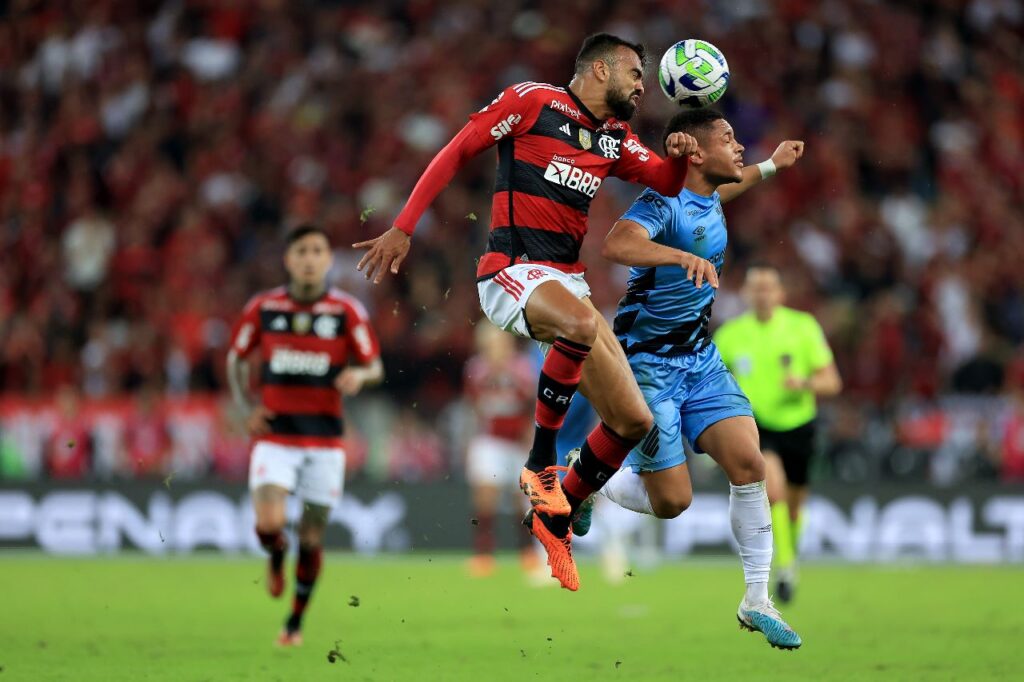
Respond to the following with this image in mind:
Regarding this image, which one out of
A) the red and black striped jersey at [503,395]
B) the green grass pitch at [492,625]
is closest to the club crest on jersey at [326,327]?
the green grass pitch at [492,625]

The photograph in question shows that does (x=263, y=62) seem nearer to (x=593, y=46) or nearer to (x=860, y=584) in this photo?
(x=860, y=584)

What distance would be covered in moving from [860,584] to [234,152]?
1142 centimetres

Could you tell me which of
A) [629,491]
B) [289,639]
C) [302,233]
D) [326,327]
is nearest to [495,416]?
[326,327]

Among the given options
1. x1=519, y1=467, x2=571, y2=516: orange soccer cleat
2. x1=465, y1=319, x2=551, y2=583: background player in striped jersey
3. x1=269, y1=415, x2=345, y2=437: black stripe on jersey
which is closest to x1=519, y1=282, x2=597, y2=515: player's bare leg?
x1=519, y1=467, x2=571, y2=516: orange soccer cleat

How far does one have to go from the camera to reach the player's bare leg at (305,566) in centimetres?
1006

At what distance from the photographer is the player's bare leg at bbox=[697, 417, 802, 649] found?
313 inches

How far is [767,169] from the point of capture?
28.0 feet

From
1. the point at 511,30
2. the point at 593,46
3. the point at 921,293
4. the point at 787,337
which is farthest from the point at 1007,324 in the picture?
the point at 593,46

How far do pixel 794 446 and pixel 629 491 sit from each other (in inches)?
171

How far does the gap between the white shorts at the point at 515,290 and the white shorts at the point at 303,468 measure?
317cm

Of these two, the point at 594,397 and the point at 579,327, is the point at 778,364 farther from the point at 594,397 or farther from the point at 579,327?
the point at 579,327

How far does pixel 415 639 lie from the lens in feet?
34.0

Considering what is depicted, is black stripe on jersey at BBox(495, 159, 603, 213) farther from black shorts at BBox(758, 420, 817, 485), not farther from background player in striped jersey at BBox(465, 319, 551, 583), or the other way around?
background player in striped jersey at BBox(465, 319, 551, 583)

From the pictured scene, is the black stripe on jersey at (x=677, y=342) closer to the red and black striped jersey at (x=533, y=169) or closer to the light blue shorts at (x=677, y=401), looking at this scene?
the light blue shorts at (x=677, y=401)
